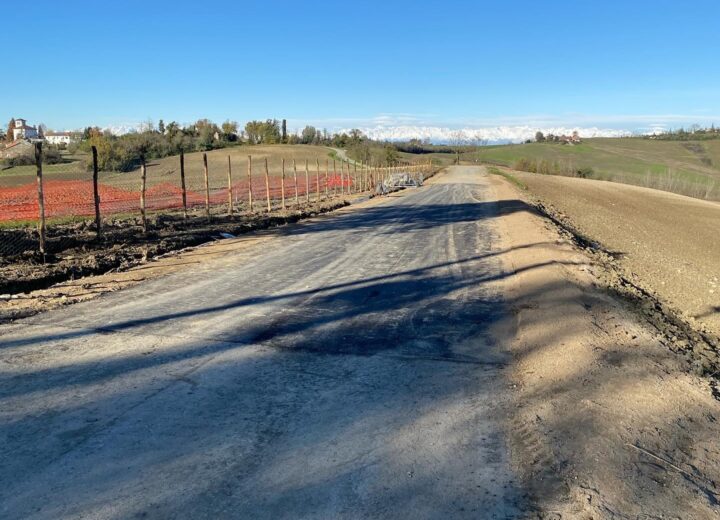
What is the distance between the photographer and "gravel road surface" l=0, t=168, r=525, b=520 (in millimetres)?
3553

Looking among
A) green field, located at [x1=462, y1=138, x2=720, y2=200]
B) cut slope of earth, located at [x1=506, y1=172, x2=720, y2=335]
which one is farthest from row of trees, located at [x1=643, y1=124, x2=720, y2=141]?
cut slope of earth, located at [x1=506, y1=172, x2=720, y2=335]

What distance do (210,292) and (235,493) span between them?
5.77 metres

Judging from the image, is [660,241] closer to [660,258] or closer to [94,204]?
[660,258]

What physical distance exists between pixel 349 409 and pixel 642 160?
122m

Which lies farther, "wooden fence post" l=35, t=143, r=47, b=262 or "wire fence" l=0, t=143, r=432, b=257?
"wire fence" l=0, t=143, r=432, b=257

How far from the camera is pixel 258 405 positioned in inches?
193

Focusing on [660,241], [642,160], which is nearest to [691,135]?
[642,160]

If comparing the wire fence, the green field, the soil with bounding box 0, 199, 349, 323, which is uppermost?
the green field

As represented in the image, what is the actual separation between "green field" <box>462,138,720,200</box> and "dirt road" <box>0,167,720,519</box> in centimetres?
7362

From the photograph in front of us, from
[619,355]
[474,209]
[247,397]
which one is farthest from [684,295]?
[247,397]

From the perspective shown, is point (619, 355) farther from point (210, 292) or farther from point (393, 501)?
point (210, 292)

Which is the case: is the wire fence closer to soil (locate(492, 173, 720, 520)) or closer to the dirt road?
the dirt road

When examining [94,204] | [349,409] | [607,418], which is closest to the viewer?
[607,418]

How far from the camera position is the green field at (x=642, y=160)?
7789cm
